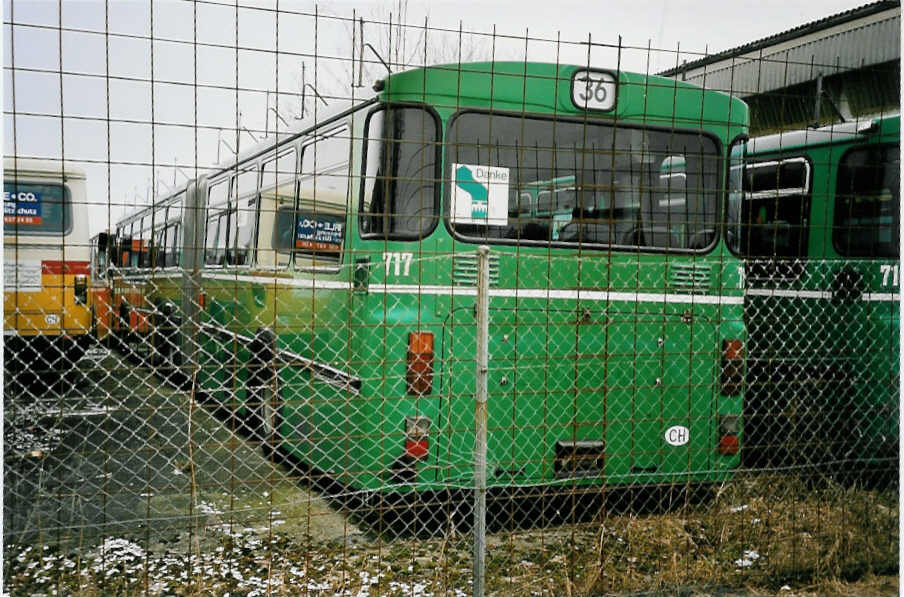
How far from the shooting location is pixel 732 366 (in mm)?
5406

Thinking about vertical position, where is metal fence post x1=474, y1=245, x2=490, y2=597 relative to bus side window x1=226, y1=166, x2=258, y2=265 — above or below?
below

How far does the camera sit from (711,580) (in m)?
4.34

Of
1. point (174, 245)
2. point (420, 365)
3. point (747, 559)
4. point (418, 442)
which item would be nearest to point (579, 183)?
point (420, 365)

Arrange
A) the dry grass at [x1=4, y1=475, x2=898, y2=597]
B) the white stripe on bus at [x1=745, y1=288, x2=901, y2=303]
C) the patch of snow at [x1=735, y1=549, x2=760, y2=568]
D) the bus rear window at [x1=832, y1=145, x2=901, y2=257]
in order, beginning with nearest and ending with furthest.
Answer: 1. the dry grass at [x1=4, y1=475, x2=898, y2=597]
2. the patch of snow at [x1=735, y1=549, x2=760, y2=568]
3. the white stripe on bus at [x1=745, y1=288, x2=901, y2=303]
4. the bus rear window at [x1=832, y1=145, x2=901, y2=257]

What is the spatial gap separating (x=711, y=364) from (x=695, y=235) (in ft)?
2.85

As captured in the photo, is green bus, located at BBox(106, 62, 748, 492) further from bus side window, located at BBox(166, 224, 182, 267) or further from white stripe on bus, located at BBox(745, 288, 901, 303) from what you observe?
bus side window, located at BBox(166, 224, 182, 267)

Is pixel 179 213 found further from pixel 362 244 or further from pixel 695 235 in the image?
pixel 695 235

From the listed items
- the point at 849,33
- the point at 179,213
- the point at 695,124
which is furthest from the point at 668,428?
the point at 849,33

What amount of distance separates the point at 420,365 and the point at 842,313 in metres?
3.93

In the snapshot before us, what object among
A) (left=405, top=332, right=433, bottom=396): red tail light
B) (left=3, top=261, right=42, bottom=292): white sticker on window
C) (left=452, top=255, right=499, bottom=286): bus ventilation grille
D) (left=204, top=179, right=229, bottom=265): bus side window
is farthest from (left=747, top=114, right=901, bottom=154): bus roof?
(left=3, top=261, right=42, bottom=292): white sticker on window

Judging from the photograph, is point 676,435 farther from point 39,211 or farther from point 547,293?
point 39,211

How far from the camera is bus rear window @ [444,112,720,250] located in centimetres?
491

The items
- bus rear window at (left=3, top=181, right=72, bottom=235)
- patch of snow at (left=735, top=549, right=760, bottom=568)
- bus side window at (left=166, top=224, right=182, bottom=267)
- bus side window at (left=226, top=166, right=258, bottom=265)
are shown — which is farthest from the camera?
bus rear window at (left=3, top=181, right=72, bottom=235)

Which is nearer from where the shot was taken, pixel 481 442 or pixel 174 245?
pixel 481 442
